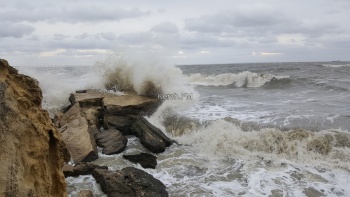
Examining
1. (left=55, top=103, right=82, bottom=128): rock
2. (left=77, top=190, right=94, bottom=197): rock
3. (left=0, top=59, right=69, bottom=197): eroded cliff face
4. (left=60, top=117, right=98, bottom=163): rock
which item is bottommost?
(left=77, top=190, right=94, bottom=197): rock

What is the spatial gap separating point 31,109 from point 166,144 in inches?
178

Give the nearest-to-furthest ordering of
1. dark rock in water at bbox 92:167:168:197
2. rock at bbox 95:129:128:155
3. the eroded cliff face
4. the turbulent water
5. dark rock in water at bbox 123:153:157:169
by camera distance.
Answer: the eroded cliff face → dark rock in water at bbox 92:167:168:197 → the turbulent water → dark rock in water at bbox 123:153:157:169 → rock at bbox 95:129:128:155

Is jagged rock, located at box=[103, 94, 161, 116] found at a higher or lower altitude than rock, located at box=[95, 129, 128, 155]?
higher

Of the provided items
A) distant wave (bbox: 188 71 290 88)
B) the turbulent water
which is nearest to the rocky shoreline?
the turbulent water

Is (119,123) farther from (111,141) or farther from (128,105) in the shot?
(111,141)

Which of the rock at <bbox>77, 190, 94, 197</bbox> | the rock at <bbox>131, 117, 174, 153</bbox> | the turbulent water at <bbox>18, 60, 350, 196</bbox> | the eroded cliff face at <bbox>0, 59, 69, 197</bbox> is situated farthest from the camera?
the rock at <bbox>131, 117, 174, 153</bbox>

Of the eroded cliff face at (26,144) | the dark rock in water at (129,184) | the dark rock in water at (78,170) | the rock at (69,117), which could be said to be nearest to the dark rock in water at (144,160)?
the dark rock in water at (78,170)

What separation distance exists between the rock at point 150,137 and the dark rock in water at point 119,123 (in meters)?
0.20

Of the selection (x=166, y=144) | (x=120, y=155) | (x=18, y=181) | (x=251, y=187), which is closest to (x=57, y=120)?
(x=120, y=155)

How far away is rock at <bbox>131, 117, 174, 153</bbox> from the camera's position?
6.58 meters

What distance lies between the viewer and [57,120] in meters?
7.48

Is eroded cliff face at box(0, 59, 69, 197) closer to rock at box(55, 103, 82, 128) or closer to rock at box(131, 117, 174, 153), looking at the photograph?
rock at box(131, 117, 174, 153)

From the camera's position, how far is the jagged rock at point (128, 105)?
7.91m

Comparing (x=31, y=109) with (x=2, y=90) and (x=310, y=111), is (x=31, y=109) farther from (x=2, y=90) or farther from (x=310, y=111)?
(x=310, y=111)
